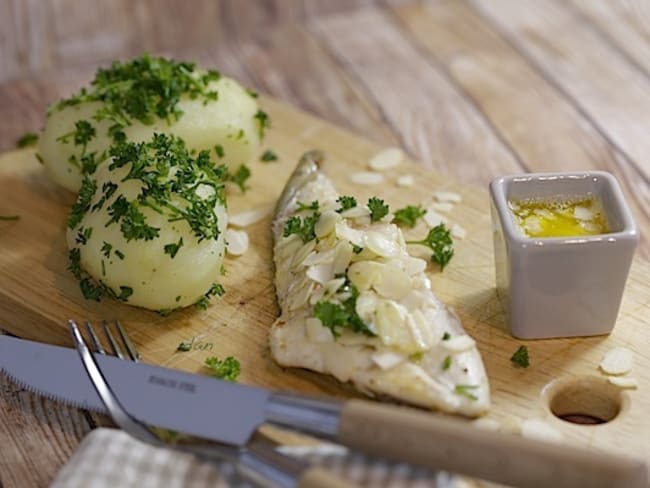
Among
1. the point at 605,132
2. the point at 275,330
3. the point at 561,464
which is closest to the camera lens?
the point at 561,464

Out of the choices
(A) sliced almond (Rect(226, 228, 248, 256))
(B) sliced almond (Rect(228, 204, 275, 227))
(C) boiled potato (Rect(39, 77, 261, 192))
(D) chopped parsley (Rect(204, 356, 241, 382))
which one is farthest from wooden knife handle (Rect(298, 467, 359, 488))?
(C) boiled potato (Rect(39, 77, 261, 192))

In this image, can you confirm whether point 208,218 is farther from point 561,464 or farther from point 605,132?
point 605,132

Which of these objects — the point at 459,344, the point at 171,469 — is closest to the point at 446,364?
the point at 459,344

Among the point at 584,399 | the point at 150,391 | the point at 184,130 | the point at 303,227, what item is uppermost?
the point at 184,130

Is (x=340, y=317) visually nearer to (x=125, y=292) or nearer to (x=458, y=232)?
(x=125, y=292)

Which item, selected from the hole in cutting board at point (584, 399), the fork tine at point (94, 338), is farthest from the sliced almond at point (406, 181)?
the fork tine at point (94, 338)

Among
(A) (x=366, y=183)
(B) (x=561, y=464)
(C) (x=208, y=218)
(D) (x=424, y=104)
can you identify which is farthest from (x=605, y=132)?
(B) (x=561, y=464)

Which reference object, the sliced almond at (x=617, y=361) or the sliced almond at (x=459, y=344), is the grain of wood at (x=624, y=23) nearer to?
the sliced almond at (x=617, y=361)
